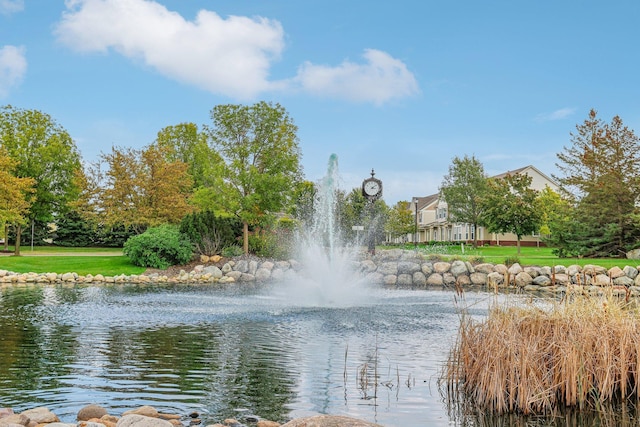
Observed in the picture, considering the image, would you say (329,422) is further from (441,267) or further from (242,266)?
(242,266)

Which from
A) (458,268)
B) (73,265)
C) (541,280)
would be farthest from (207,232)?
(541,280)

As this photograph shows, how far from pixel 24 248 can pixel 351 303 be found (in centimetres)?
3885

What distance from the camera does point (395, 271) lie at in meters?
24.8

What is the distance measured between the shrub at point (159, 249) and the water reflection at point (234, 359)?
12.0m

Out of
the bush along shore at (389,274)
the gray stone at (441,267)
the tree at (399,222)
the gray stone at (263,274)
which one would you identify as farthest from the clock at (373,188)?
the tree at (399,222)

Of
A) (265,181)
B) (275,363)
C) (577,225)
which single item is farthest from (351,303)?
(577,225)

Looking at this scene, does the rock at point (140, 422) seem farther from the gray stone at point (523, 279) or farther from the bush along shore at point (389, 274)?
the gray stone at point (523, 279)

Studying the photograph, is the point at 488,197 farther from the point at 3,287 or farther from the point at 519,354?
the point at 519,354

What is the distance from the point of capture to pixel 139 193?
107ft

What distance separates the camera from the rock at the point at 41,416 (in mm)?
5309

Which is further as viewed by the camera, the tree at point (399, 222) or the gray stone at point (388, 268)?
the tree at point (399, 222)

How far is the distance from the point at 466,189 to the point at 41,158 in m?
33.9

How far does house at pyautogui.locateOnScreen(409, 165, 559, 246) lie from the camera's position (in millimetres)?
57531

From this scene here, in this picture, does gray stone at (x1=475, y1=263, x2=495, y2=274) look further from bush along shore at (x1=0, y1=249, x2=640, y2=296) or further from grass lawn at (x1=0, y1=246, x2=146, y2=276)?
grass lawn at (x1=0, y1=246, x2=146, y2=276)
